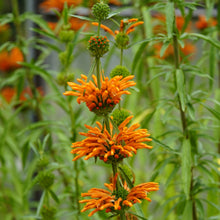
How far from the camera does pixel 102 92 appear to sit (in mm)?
425

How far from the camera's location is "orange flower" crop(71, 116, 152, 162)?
1.37ft

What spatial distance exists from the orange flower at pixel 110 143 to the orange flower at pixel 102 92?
0.03 meters

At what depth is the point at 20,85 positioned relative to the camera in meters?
0.97

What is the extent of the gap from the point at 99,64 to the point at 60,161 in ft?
1.47

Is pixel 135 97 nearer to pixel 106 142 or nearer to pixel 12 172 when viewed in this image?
pixel 12 172

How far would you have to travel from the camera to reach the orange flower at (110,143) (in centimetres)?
42

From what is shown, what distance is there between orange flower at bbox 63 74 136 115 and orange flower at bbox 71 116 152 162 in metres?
0.03

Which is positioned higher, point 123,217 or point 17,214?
point 123,217

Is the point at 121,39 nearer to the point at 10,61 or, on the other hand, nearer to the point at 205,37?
the point at 205,37

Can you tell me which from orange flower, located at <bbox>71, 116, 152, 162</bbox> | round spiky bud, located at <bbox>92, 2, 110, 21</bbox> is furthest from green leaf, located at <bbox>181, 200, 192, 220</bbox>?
round spiky bud, located at <bbox>92, 2, 110, 21</bbox>

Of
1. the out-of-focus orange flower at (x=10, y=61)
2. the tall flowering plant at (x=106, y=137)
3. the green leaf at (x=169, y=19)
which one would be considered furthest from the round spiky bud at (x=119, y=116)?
the out-of-focus orange flower at (x=10, y=61)

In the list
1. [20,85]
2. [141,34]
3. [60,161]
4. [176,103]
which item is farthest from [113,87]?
[141,34]

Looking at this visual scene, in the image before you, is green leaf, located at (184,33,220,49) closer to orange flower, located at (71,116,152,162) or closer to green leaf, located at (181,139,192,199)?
green leaf, located at (181,139,192,199)

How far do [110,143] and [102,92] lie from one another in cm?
6
